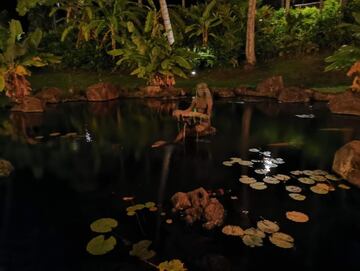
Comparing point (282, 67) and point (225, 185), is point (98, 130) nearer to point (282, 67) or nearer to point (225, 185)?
point (225, 185)

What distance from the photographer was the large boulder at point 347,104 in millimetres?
13031

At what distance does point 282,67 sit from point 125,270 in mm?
17686

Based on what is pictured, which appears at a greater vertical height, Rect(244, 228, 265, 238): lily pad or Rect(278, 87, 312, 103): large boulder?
Rect(278, 87, 312, 103): large boulder

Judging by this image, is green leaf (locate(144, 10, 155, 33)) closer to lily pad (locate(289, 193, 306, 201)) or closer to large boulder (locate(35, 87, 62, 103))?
large boulder (locate(35, 87, 62, 103))

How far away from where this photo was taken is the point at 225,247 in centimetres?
508

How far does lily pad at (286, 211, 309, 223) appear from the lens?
18.9ft

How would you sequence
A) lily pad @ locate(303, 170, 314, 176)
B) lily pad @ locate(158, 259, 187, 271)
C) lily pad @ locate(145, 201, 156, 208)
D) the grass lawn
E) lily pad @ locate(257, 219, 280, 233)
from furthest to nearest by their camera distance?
the grass lawn
lily pad @ locate(303, 170, 314, 176)
lily pad @ locate(145, 201, 156, 208)
lily pad @ locate(257, 219, 280, 233)
lily pad @ locate(158, 259, 187, 271)

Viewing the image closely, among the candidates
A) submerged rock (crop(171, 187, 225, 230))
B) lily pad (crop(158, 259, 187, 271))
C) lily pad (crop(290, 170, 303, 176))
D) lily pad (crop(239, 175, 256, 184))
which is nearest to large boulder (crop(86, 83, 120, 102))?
lily pad (crop(239, 175, 256, 184))

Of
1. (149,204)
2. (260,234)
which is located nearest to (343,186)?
(260,234)

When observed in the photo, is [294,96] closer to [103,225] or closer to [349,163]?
[349,163]

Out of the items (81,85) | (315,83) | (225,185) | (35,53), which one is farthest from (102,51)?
(225,185)

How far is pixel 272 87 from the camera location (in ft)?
55.6

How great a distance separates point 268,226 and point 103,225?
2485 millimetres

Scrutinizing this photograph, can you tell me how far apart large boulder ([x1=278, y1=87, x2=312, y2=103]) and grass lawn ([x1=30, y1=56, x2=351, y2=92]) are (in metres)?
1.69
